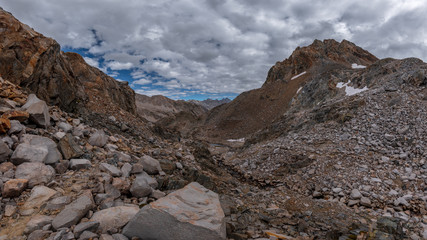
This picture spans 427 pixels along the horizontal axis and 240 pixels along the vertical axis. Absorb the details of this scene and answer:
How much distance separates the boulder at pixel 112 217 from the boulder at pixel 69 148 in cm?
288

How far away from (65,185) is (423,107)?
70.5ft

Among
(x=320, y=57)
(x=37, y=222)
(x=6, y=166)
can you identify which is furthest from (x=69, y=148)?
(x=320, y=57)

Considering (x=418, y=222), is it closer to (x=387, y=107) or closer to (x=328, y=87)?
(x=387, y=107)

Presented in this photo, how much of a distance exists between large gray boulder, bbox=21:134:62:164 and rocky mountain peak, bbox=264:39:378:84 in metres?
63.8

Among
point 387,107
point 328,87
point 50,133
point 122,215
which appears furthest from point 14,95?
point 328,87

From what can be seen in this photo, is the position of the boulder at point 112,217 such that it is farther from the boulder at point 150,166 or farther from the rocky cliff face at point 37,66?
the rocky cliff face at point 37,66

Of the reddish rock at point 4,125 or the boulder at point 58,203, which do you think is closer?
the boulder at point 58,203

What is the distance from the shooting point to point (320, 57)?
61281 millimetres

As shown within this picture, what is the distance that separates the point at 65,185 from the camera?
5129 millimetres

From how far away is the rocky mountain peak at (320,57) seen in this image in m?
61.3

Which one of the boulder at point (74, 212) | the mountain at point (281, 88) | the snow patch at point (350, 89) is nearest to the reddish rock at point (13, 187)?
the boulder at point (74, 212)

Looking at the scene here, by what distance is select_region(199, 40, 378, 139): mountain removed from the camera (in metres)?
49.5

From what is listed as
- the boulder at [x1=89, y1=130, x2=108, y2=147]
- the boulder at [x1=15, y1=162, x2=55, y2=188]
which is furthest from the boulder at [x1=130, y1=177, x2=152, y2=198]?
the boulder at [x1=89, y1=130, x2=108, y2=147]

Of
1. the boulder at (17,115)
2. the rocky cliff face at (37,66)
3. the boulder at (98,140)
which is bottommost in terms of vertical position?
the boulder at (98,140)
